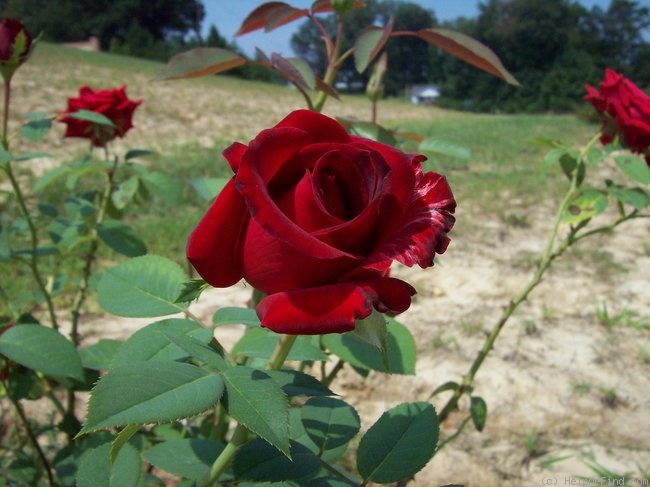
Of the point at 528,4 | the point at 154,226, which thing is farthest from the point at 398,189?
the point at 528,4

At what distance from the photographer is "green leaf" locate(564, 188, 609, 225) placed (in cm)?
65

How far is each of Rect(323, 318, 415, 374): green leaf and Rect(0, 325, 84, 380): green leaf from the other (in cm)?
21

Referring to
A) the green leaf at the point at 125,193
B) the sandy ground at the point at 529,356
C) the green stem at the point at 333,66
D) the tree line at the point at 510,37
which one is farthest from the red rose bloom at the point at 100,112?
the tree line at the point at 510,37

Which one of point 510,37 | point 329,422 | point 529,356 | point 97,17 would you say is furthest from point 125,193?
point 510,37

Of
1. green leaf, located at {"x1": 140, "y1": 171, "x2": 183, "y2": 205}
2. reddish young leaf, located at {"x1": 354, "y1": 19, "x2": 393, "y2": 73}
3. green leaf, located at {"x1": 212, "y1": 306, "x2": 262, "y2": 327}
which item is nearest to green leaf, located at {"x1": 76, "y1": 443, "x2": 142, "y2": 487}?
green leaf, located at {"x1": 212, "y1": 306, "x2": 262, "y2": 327}

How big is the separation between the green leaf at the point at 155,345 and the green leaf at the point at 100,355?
189 millimetres

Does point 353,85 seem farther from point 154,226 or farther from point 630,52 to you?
point 154,226

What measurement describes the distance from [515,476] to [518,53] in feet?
89.5

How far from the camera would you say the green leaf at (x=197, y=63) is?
0.43 meters

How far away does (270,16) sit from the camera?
0.49 meters

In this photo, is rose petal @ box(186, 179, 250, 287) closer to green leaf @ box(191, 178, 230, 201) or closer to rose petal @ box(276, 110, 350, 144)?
rose petal @ box(276, 110, 350, 144)

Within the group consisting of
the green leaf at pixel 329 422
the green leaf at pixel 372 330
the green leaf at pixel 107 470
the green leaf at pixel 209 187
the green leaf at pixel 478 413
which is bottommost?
the green leaf at pixel 478 413

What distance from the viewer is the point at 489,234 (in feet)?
7.50

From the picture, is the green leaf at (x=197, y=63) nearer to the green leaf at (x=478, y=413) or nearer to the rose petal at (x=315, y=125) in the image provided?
the rose petal at (x=315, y=125)
